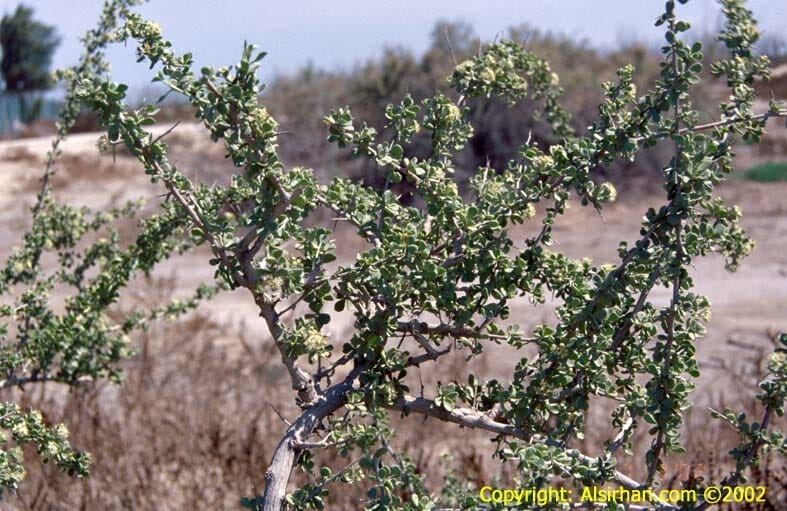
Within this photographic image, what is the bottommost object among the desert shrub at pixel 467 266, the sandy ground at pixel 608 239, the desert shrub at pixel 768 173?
the desert shrub at pixel 467 266

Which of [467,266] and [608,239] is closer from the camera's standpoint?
[467,266]

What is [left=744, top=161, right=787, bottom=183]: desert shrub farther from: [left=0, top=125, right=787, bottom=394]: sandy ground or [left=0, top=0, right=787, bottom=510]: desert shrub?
[left=0, top=0, right=787, bottom=510]: desert shrub

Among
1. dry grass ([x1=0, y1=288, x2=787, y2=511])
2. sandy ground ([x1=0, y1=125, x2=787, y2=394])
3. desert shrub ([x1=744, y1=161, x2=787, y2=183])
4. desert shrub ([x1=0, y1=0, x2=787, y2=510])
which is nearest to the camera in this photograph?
desert shrub ([x1=0, y1=0, x2=787, y2=510])

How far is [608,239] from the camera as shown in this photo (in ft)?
42.7

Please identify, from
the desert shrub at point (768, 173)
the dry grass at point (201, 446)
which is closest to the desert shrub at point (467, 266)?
the dry grass at point (201, 446)

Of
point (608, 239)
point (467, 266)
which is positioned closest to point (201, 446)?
point (467, 266)

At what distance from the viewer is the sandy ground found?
8305 millimetres

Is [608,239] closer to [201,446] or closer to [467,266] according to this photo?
[201,446]

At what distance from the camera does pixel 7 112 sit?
40.1 metres

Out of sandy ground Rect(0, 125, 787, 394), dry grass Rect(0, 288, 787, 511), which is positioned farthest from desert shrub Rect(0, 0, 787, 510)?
dry grass Rect(0, 288, 787, 511)

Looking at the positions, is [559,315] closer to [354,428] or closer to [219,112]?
[354,428]

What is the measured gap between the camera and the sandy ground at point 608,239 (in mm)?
8305

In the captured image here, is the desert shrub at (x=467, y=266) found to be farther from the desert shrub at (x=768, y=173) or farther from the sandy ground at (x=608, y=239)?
the desert shrub at (x=768, y=173)

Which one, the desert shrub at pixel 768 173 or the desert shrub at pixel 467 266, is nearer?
the desert shrub at pixel 467 266
